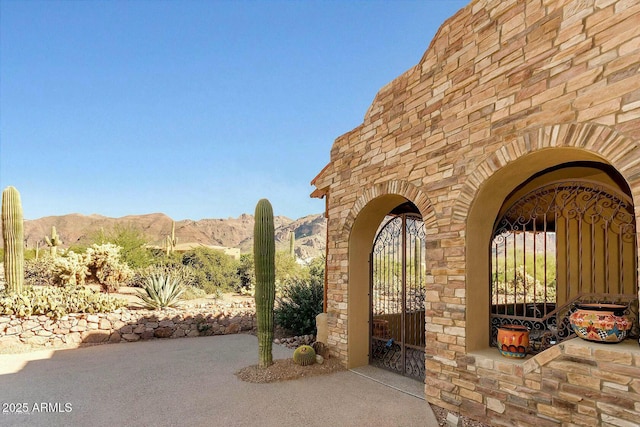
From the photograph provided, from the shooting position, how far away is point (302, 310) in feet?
30.1

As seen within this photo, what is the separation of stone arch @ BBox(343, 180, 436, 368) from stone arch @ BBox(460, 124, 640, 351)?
1.68 m

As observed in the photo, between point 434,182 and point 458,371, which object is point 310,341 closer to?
point 458,371


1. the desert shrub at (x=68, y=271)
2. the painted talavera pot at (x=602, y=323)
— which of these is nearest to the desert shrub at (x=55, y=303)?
the desert shrub at (x=68, y=271)

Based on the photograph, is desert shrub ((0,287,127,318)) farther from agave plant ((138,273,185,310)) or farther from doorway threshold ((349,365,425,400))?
doorway threshold ((349,365,425,400))

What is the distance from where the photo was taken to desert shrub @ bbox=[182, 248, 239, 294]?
15.9 metres

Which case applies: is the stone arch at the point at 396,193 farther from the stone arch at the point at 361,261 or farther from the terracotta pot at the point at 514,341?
the terracotta pot at the point at 514,341

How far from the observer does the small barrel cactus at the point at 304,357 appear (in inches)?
253

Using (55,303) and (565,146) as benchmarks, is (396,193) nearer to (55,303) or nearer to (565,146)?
(565,146)

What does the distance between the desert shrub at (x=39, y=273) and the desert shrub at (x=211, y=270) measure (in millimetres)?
5224

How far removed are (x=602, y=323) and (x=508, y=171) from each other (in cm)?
180

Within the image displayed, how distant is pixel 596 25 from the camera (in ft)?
11.3

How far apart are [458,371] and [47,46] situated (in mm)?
13295

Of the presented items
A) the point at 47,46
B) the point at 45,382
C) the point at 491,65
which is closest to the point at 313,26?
the point at 491,65

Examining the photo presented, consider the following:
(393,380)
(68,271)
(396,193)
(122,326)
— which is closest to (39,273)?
(68,271)
